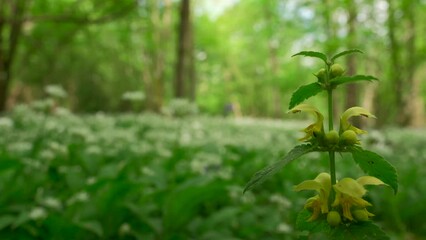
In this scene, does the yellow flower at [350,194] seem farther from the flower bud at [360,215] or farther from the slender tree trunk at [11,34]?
the slender tree trunk at [11,34]

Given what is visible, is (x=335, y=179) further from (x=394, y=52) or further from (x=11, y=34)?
(x=11, y=34)

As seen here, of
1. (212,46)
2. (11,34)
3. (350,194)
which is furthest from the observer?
(212,46)

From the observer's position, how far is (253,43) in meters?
42.9

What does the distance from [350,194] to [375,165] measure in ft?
0.37

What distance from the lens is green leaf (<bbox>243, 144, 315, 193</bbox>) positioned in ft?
2.48

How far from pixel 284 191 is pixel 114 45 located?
79.0ft

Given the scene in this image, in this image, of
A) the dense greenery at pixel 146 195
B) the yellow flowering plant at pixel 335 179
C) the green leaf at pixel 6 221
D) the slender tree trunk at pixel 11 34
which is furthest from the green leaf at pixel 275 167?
the slender tree trunk at pixel 11 34

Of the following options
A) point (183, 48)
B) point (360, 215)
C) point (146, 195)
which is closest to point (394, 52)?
point (183, 48)

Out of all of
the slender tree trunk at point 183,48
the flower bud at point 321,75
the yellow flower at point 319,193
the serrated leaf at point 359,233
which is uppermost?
the slender tree trunk at point 183,48

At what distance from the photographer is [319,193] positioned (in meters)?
0.81

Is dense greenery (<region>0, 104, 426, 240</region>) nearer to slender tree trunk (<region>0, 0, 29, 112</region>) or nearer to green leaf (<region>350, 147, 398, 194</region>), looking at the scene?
green leaf (<region>350, 147, 398, 194</region>)

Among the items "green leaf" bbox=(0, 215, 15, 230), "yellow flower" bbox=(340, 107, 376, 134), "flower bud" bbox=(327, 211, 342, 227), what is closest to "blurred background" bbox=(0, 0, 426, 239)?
"green leaf" bbox=(0, 215, 15, 230)

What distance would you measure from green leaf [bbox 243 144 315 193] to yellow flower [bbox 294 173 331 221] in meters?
0.05

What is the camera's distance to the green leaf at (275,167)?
0.76 m
